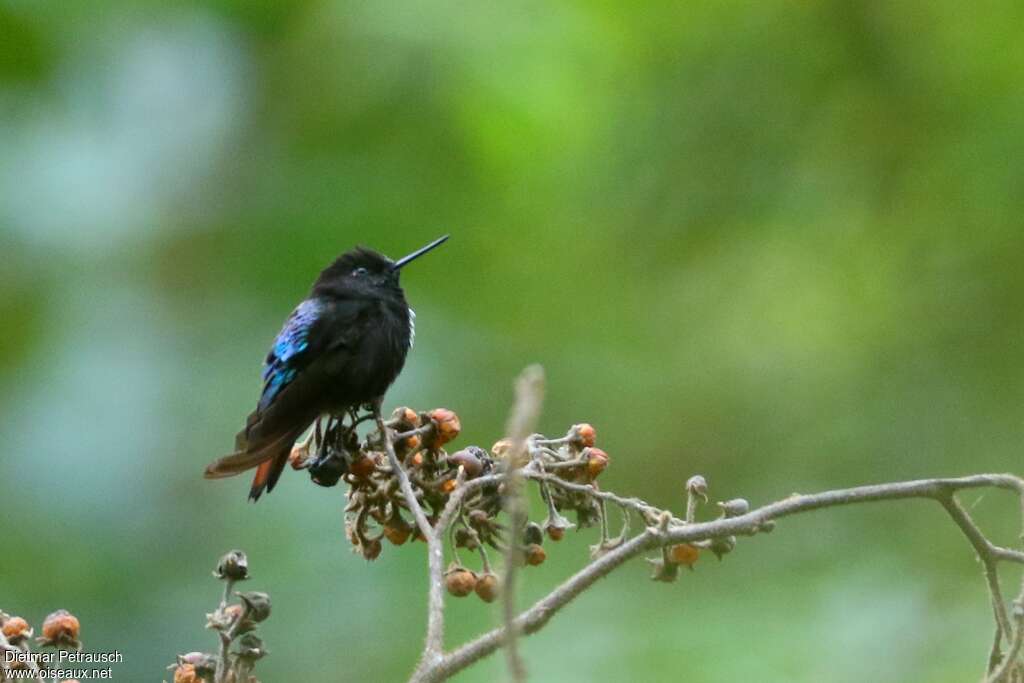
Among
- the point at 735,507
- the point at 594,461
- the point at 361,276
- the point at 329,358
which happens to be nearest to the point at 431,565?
the point at 735,507

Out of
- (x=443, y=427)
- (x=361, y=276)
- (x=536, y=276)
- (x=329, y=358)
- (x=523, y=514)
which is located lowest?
(x=523, y=514)

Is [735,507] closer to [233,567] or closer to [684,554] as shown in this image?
[684,554]

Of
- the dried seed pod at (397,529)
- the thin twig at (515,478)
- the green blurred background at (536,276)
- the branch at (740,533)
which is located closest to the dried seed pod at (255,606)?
the dried seed pod at (397,529)

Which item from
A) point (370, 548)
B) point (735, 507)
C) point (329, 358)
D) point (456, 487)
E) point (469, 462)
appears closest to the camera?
point (735, 507)

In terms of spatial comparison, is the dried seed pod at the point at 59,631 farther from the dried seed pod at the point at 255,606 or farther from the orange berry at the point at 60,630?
the dried seed pod at the point at 255,606

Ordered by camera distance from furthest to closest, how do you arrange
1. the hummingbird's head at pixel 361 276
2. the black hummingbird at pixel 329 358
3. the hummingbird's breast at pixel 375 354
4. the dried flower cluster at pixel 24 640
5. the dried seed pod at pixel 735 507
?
1. the hummingbird's head at pixel 361 276
2. the hummingbird's breast at pixel 375 354
3. the black hummingbird at pixel 329 358
4. the dried seed pod at pixel 735 507
5. the dried flower cluster at pixel 24 640

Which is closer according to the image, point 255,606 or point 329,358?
point 255,606

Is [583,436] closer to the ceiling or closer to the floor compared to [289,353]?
closer to the floor
